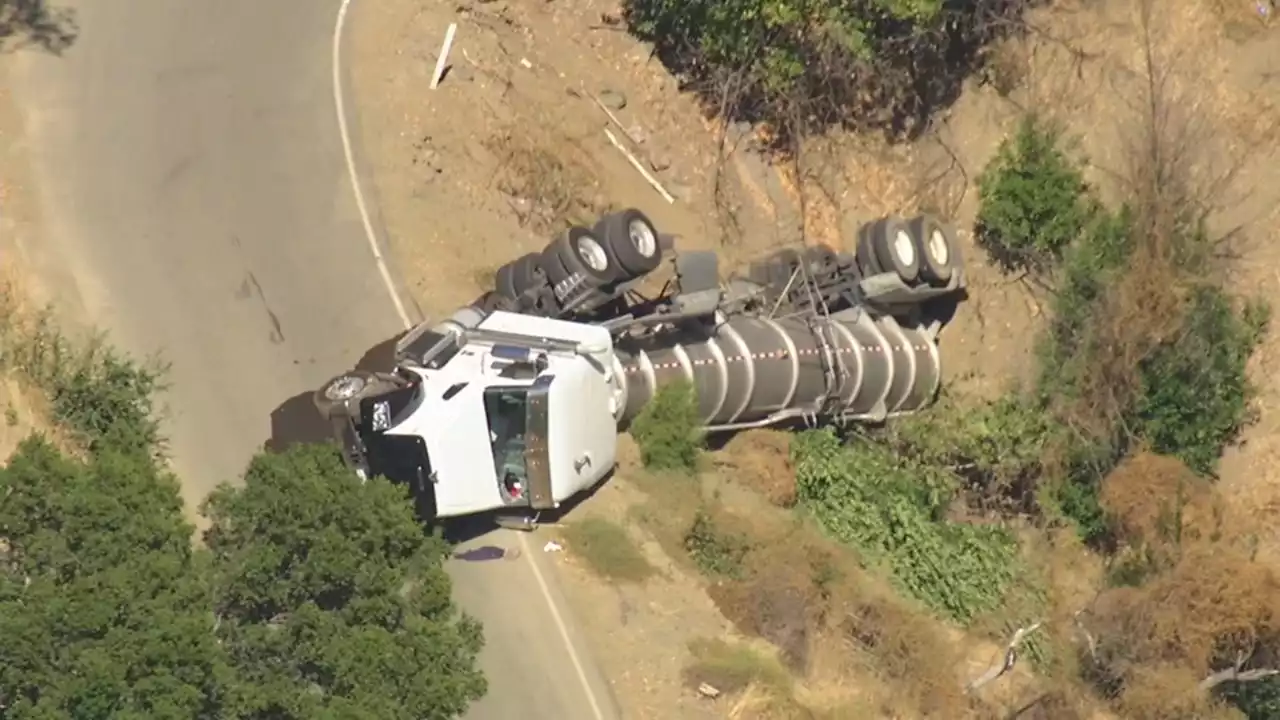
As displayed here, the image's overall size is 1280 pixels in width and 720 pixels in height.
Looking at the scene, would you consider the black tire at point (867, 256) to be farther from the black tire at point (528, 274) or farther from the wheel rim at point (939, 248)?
the black tire at point (528, 274)

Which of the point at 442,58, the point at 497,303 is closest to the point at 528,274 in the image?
the point at 497,303

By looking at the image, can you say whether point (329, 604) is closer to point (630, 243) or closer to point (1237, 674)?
point (630, 243)

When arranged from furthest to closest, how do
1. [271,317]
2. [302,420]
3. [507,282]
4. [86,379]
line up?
[271,317], [507,282], [86,379], [302,420]

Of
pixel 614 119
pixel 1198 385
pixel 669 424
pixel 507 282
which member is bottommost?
pixel 1198 385

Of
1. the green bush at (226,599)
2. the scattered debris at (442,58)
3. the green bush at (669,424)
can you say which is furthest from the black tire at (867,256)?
the green bush at (226,599)

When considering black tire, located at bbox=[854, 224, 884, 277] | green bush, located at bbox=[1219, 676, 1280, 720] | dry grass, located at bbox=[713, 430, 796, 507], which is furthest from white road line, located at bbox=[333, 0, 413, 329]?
green bush, located at bbox=[1219, 676, 1280, 720]

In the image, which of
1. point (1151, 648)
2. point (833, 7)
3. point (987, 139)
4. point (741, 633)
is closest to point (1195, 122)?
point (987, 139)
